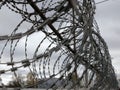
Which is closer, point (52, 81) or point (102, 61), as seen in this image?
point (52, 81)

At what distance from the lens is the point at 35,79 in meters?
4.26

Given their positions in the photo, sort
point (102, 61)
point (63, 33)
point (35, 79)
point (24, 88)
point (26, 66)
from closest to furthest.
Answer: point (26, 66)
point (24, 88)
point (35, 79)
point (63, 33)
point (102, 61)

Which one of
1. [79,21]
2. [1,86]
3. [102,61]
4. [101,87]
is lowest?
[101,87]

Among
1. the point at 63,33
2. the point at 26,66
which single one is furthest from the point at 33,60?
the point at 63,33

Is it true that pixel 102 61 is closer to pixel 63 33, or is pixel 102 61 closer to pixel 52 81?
pixel 63 33

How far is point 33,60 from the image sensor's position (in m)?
3.30

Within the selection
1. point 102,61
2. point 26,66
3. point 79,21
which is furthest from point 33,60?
point 102,61

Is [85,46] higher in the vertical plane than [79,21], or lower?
lower

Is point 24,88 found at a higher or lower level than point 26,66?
lower

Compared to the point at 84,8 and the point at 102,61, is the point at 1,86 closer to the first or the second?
the point at 84,8

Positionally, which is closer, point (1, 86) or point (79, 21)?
point (1, 86)

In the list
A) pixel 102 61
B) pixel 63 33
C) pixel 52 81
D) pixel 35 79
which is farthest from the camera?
pixel 102 61

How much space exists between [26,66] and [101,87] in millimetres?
2097

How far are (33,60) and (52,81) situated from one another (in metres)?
0.71
